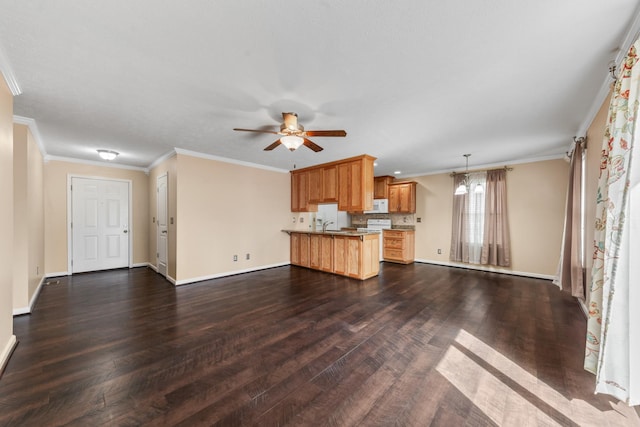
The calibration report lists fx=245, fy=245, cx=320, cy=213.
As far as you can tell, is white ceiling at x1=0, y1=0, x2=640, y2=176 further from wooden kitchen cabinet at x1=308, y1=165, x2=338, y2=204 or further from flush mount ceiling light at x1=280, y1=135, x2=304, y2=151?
wooden kitchen cabinet at x1=308, y1=165, x2=338, y2=204

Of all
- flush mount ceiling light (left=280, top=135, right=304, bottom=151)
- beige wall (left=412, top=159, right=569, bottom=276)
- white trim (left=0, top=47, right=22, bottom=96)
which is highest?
white trim (left=0, top=47, right=22, bottom=96)

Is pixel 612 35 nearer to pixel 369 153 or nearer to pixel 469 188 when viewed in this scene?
pixel 369 153

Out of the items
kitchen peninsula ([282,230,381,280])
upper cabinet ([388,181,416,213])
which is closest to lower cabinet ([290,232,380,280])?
kitchen peninsula ([282,230,381,280])

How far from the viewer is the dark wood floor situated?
5.00 feet

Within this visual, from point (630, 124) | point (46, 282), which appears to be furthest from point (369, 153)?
point (46, 282)

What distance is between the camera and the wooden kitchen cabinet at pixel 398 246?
632cm

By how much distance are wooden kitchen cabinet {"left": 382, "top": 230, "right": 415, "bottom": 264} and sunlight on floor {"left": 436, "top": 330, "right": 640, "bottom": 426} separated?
4.19 m

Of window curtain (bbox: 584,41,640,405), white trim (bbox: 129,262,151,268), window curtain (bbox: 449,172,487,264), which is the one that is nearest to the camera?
window curtain (bbox: 584,41,640,405)

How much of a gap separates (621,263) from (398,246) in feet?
16.5

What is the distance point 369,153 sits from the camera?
4.51 meters

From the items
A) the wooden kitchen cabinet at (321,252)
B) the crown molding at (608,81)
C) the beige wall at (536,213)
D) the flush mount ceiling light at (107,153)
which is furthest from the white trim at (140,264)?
the beige wall at (536,213)

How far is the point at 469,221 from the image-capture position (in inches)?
223

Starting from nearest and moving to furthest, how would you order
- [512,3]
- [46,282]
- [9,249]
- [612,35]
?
[512,3]
[612,35]
[9,249]
[46,282]

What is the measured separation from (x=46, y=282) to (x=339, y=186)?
18.3 ft
